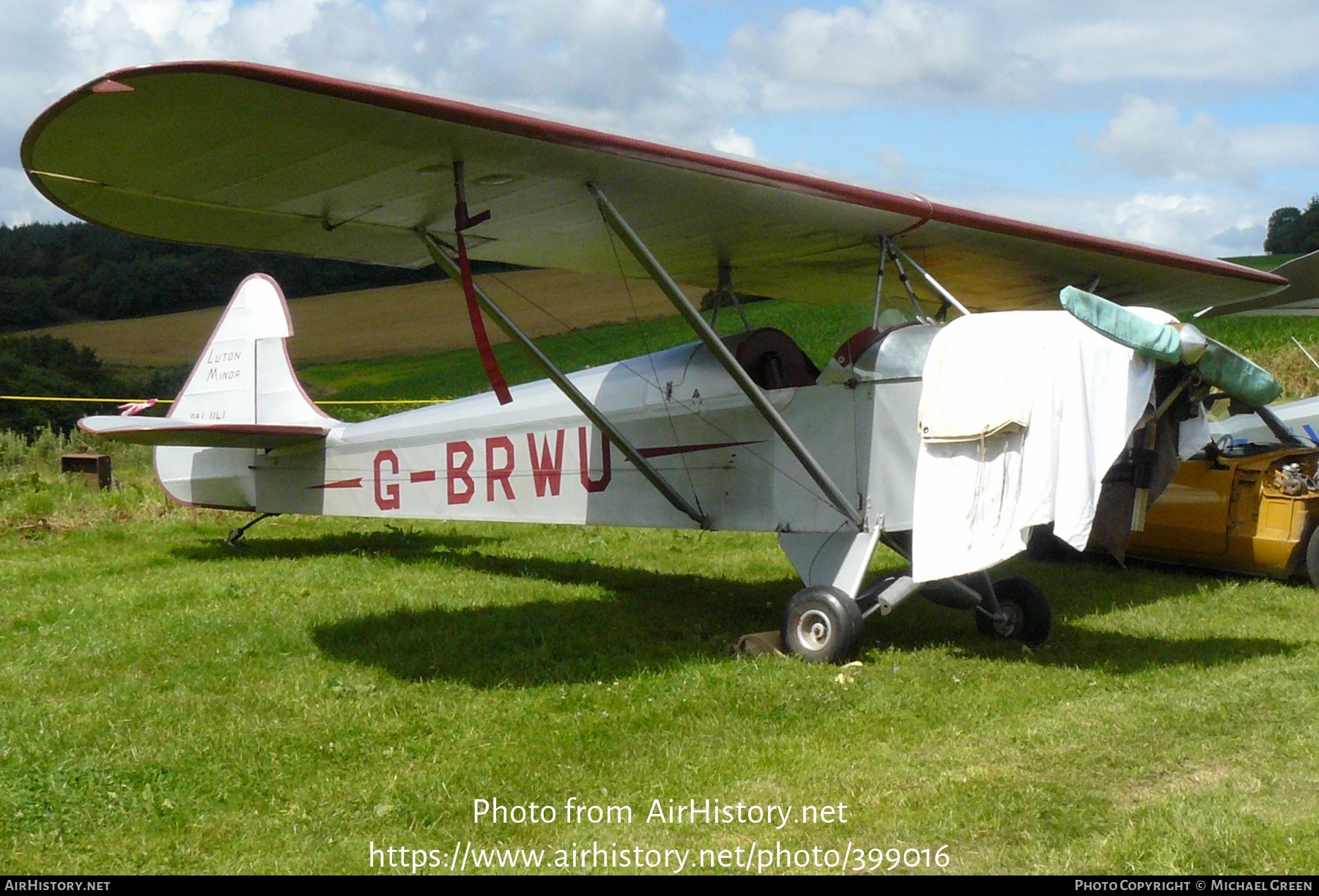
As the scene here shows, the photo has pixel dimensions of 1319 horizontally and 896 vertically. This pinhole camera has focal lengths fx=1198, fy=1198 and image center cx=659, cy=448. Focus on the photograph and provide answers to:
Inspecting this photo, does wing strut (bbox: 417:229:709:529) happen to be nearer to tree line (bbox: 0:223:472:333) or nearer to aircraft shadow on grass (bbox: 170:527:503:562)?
aircraft shadow on grass (bbox: 170:527:503:562)

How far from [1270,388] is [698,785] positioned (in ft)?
11.0

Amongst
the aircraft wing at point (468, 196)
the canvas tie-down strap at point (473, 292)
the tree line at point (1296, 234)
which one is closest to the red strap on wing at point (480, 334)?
the canvas tie-down strap at point (473, 292)

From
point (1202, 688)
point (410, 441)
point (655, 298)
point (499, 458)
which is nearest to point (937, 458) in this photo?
point (1202, 688)

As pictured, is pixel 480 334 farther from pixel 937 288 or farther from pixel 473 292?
pixel 937 288

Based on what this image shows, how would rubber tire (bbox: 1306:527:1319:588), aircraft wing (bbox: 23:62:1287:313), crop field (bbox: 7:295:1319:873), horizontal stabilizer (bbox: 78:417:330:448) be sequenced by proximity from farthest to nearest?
1. horizontal stabilizer (bbox: 78:417:330:448)
2. rubber tire (bbox: 1306:527:1319:588)
3. aircraft wing (bbox: 23:62:1287:313)
4. crop field (bbox: 7:295:1319:873)

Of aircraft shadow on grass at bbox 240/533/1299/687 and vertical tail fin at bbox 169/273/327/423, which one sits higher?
vertical tail fin at bbox 169/273/327/423

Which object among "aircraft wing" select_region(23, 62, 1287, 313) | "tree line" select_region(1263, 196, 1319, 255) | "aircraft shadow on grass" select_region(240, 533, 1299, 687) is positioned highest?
"tree line" select_region(1263, 196, 1319, 255)

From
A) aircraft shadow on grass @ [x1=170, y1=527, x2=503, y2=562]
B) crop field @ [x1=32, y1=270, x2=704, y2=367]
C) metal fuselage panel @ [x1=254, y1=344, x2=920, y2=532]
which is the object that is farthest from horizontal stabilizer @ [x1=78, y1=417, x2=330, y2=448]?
crop field @ [x1=32, y1=270, x2=704, y2=367]

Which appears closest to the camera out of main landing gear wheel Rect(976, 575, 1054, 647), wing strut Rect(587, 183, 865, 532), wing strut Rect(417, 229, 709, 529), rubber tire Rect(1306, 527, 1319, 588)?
wing strut Rect(587, 183, 865, 532)

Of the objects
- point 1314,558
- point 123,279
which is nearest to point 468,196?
point 1314,558

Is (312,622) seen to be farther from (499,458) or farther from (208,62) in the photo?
(208,62)

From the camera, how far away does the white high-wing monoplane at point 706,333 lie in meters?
4.98

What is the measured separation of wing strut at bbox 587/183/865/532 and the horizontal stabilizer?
405 centimetres

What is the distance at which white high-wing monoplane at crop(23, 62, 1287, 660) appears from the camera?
16.3 ft
